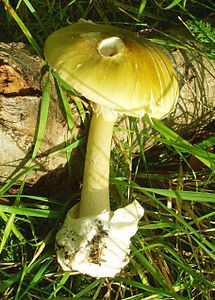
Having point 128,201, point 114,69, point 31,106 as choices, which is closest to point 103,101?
point 114,69

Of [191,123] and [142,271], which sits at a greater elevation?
[191,123]

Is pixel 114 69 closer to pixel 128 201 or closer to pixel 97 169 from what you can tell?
pixel 97 169

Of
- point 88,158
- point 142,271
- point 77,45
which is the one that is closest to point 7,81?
point 77,45

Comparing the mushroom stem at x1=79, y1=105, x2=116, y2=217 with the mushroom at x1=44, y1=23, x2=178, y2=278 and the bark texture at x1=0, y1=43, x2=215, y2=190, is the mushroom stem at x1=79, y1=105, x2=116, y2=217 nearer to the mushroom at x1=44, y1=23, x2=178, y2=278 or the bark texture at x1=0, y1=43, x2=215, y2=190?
the mushroom at x1=44, y1=23, x2=178, y2=278

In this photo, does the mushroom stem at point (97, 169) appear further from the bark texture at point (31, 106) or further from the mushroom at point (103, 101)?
the bark texture at point (31, 106)

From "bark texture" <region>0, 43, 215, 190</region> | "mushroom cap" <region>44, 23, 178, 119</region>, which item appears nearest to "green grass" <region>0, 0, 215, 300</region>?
"bark texture" <region>0, 43, 215, 190</region>

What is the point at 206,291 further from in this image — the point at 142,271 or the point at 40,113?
the point at 40,113
